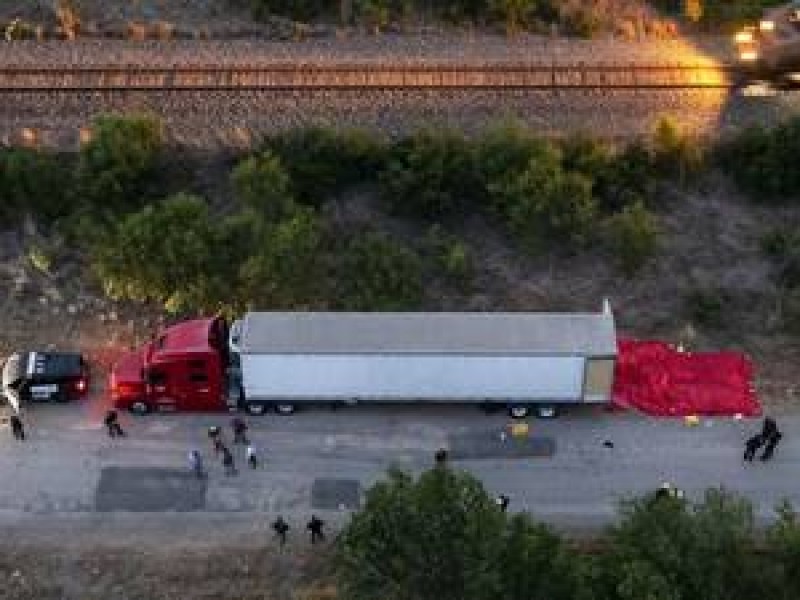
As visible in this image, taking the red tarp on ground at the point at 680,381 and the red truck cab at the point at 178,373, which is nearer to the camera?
the red truck cab at the point at 178,373

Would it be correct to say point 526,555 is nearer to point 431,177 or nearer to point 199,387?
point 199,387

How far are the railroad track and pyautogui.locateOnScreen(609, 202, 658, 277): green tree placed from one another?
22.6 ft

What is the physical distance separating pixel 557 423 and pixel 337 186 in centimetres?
1028

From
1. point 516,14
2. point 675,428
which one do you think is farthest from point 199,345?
point 516,14

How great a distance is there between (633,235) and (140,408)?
14.2 m

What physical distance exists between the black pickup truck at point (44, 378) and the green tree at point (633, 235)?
15024mm

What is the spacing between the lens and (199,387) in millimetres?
37656

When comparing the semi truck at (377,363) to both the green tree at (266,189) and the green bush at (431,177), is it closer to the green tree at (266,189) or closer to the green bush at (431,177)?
the green tree at (266,189)

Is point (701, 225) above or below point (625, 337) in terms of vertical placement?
above

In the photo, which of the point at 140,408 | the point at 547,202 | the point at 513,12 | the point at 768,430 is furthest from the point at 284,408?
the point at 513,12

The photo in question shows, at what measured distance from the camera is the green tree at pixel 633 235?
40.3 meters

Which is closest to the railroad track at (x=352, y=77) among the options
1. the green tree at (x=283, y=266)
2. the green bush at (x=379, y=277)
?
the green tree at (x=283, y=266)

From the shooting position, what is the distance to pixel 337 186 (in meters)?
43.1

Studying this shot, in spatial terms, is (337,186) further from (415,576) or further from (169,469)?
(415,576)
